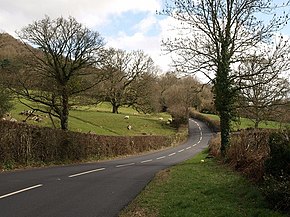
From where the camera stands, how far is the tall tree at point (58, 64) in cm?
3216

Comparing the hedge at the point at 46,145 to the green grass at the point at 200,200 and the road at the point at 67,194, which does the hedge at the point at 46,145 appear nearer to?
the road at the point at 67,194

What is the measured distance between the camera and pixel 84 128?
163 ft

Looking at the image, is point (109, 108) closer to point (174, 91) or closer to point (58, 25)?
point (174, 91)

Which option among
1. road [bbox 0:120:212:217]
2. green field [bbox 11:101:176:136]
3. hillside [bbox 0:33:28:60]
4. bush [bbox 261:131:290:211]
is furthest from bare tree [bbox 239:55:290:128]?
green field [bbox 11:101:176:136]

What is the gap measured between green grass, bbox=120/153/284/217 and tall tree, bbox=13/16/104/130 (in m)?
21.1

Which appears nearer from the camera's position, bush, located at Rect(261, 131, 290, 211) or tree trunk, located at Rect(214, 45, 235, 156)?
bush, located at Rect(261, 131, 290, 211)

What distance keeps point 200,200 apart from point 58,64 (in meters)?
26.1

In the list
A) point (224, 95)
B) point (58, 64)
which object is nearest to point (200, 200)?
point (224, 95)

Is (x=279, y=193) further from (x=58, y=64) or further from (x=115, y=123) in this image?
(x=115, y=123)

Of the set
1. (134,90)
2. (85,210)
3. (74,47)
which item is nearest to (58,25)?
(74,47)

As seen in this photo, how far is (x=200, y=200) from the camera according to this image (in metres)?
9.92

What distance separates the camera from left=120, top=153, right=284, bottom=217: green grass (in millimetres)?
8492

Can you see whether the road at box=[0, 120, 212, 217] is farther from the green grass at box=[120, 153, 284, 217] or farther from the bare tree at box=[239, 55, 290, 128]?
the bare tree at box=[239, 55, 290, 128]

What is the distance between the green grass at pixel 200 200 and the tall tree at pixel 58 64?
21.1m
